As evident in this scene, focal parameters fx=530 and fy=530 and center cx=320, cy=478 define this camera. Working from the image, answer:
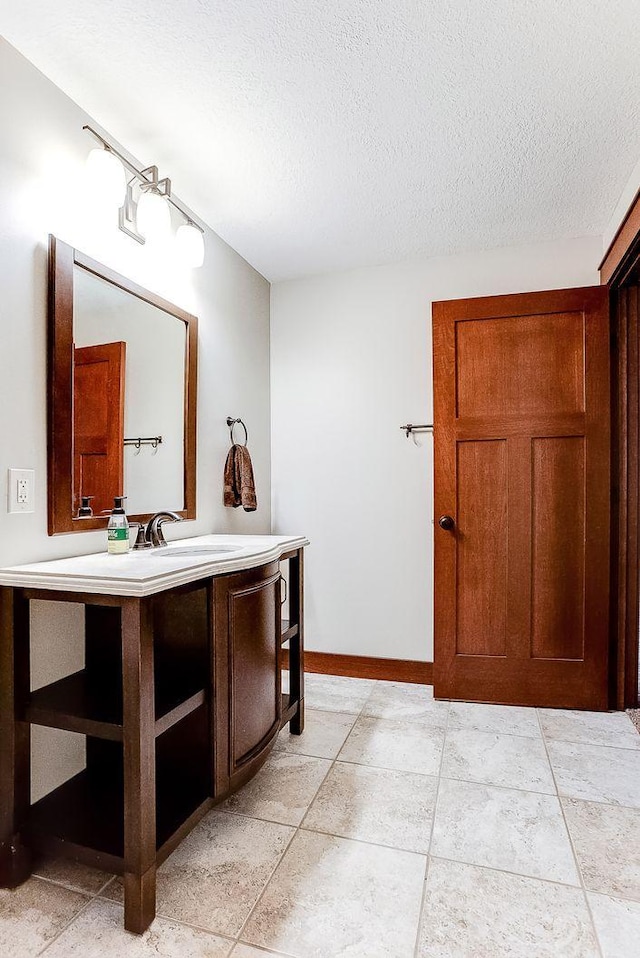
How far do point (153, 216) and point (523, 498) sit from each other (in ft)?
6.69

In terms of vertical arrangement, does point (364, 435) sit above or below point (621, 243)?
below

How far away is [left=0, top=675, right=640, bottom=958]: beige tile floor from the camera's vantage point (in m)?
1.25

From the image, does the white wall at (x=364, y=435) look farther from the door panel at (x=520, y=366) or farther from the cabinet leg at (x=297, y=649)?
the cabinet leg at (x=297, y=649)

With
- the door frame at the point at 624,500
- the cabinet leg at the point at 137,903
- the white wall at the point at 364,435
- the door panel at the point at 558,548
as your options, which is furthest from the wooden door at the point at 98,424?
→ the door frame at the point at 624,500

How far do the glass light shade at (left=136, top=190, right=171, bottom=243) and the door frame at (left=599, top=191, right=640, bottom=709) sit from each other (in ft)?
6.66

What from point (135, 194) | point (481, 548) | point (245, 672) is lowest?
point (245, 672)

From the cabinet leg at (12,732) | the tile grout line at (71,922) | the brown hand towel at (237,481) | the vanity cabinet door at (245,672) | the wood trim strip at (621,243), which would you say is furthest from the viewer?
the brown hand towel at (237,481)

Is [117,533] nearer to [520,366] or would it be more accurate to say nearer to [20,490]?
[20,490]

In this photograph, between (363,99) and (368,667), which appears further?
(368,667)

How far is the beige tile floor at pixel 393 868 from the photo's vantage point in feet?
4.09

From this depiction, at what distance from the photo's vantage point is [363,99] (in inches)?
68.3

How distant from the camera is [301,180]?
220 cm

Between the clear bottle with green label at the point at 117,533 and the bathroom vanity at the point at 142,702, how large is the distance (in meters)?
0.04

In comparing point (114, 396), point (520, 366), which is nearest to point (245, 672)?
point (114, 396)
